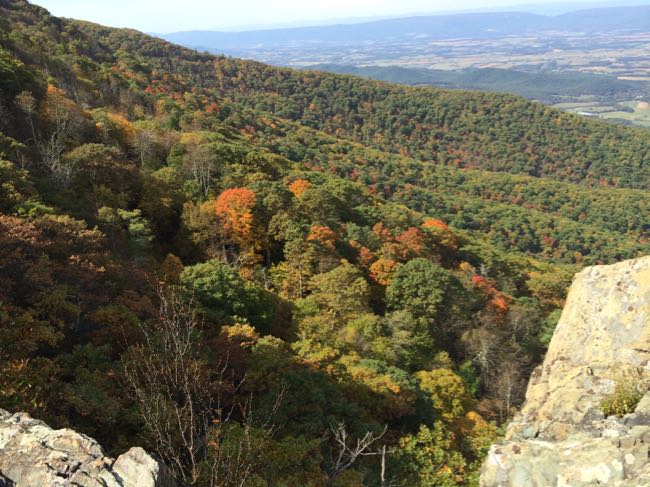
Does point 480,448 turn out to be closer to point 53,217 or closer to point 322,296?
point 322,296

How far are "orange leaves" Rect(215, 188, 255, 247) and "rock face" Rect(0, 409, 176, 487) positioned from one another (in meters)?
22.5

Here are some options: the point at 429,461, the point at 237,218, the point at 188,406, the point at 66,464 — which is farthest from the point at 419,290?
the point at 66,464

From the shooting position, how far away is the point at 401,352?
23.4 meters

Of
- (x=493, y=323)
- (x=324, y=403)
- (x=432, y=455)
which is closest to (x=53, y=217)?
(x=324, y=403)

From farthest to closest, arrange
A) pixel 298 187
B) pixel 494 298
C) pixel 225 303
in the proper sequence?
pixel 298 187 < pixel 494 298 < pixel 225 303

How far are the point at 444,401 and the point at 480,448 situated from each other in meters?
5.36

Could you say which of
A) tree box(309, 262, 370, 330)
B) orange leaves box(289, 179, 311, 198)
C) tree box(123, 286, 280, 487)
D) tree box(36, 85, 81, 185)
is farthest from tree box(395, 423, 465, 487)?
orange leaves box(289, 179, 311, 198)

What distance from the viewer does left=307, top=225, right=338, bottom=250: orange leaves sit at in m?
30.6

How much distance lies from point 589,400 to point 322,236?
24.4 metres

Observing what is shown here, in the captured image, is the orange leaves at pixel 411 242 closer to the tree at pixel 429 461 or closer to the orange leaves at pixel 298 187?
the orange leaves at pixel 298 187

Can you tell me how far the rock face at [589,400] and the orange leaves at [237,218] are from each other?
21.4 meters

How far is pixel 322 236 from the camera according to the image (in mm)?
31031

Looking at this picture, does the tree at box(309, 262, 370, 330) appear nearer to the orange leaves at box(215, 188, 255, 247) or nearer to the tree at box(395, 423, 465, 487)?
the orange leaves at box(215, 188, 255, 247)

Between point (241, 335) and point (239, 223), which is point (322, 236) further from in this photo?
point (241, 335)
